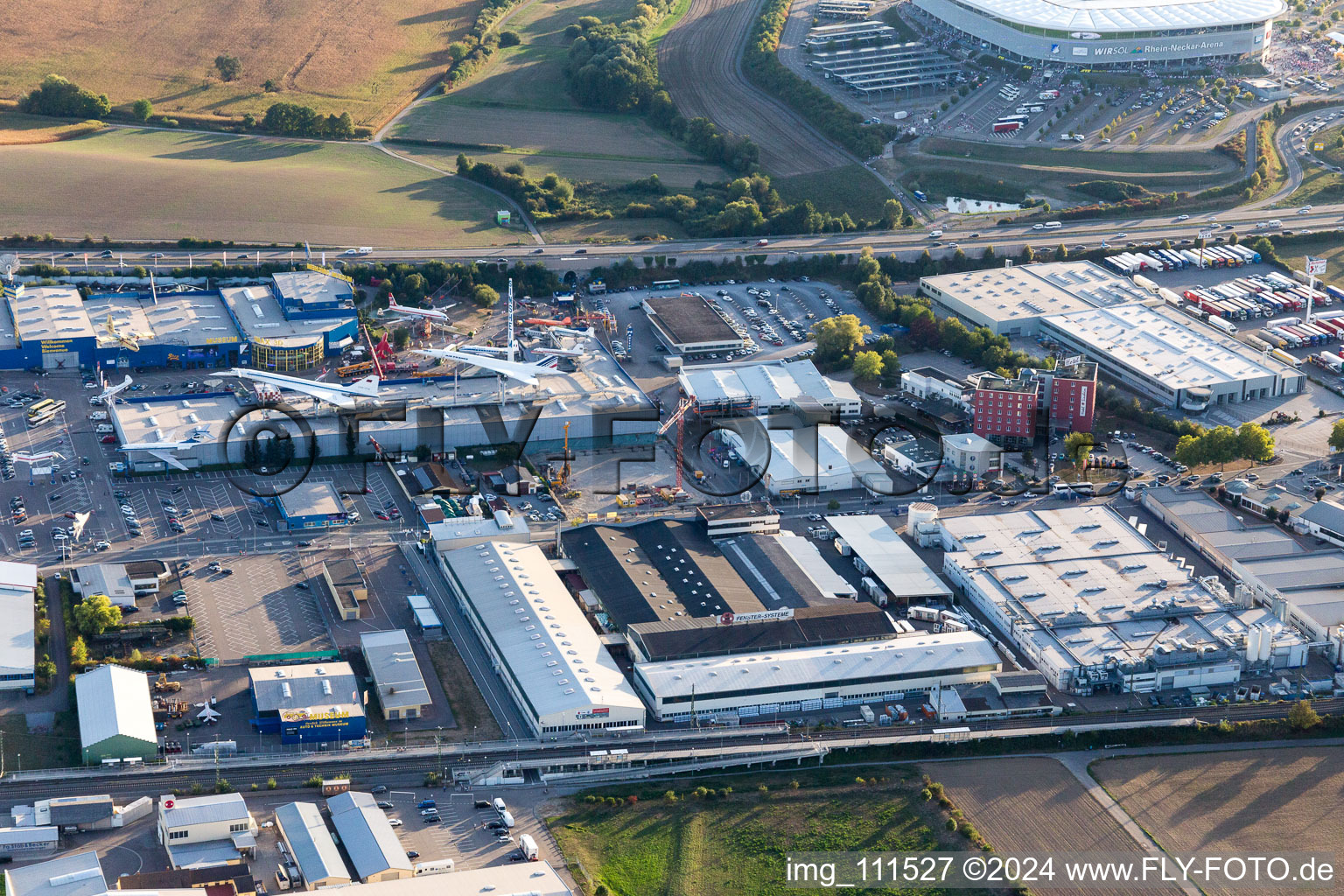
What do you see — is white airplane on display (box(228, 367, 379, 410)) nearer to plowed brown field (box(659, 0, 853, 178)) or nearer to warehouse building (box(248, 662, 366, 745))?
warehouse building (box(248, 662, 366, 745))

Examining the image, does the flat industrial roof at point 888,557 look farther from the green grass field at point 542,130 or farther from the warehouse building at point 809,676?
the green grass field at point 542,130

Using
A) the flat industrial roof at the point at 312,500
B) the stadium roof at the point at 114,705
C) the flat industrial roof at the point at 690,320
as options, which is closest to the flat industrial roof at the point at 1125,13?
the flat industrial roof at the point at 690,320

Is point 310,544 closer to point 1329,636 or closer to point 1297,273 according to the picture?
point 1329,636

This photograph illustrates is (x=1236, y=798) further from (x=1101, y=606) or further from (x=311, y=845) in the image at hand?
(x=311, y=845)

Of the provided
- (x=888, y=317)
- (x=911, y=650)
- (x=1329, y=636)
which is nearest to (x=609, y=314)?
(x=888, y=317)

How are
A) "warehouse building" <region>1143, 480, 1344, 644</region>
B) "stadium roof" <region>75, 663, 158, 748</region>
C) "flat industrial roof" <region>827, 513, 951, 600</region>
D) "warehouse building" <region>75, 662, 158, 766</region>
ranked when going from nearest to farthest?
1. "warehouse building" <region>75, 662, 158, 766</region>
2. "stadium roof" <region>75, 663, 158, 748</region>
3. "warehouse building" <region>1143, 480, 1344, 644</region>
4. "flat industrial roof" <region>827, 513, 951, 600</region>

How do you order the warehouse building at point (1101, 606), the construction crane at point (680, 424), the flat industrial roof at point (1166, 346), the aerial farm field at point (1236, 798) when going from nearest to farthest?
the aerial farm field at point (1236, 798) → the warehouse building at point (1101, 606) → the construction crane at point (680, 424) → the flat industrial roof at point (1166, 346)

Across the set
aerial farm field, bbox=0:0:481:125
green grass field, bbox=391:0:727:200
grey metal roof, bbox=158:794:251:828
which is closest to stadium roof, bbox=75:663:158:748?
grey metal roof, bbox=158:794:251:828
